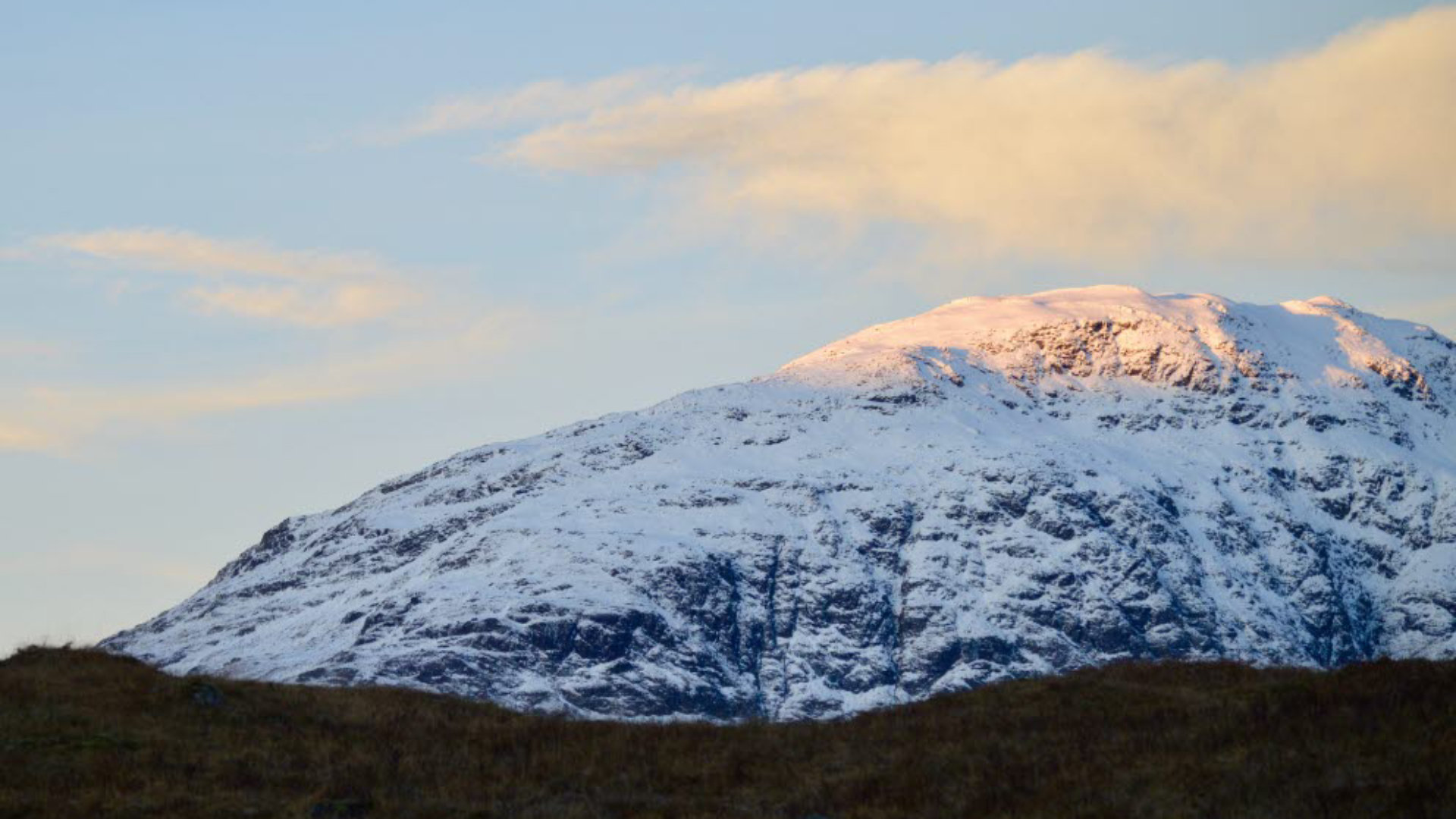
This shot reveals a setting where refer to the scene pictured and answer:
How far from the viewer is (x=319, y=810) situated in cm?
3519

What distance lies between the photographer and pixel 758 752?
4131 centimetres

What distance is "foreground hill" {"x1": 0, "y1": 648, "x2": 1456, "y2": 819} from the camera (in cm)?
3500

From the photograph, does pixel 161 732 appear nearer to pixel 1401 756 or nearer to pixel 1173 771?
pixel 1173 771

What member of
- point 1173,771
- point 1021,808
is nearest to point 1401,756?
point 1173,771

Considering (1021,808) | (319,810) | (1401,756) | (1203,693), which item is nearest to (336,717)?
(319,810)

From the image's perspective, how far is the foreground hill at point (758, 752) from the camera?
35000 millimetres

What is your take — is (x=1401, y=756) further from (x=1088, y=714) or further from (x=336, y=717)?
(x=336, y=717)

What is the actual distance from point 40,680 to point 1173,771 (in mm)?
23380

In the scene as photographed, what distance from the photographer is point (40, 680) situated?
43.0 meters

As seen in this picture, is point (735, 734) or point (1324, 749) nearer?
point (1324, 749)

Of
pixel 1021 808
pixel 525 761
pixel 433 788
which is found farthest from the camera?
pixel 525 761

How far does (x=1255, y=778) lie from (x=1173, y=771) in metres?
1.49

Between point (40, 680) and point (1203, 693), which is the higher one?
point (40, 680)

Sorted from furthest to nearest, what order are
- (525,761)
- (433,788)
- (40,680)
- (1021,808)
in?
(40,680) → (525,761) → (433,788) → (1021,808)
